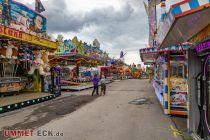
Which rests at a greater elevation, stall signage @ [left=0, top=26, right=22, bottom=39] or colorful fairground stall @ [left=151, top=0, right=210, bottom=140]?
stall signage @ [left=0, top=26, right=22, bottom=39]

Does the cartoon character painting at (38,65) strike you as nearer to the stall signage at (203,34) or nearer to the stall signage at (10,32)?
the stall signage at (10,32)

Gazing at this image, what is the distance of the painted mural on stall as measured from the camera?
1275 cm

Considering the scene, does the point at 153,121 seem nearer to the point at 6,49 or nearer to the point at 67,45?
the point at 6,49

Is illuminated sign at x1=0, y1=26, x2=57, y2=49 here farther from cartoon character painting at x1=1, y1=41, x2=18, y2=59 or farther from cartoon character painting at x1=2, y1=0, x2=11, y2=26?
cartoon character painting at x1=2, y1=0, x2=11, y2=26

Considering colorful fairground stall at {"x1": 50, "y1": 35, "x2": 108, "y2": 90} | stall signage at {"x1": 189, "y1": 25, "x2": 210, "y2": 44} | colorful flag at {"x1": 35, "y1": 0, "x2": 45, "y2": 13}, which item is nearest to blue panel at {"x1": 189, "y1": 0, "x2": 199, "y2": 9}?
stall signage at {"x1": 189, "y1": 25, "x2": 210, "y2": 44}

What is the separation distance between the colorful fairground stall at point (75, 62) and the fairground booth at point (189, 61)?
496 inches

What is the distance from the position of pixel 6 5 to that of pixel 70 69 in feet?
60.7

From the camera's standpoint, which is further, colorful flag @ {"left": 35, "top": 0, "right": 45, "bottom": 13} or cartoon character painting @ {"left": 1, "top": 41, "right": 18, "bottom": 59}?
colorful flag @ {"left": 35, "top": 0, "right": 45, "bottom": 13}

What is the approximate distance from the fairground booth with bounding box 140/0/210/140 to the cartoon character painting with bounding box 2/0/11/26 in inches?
413

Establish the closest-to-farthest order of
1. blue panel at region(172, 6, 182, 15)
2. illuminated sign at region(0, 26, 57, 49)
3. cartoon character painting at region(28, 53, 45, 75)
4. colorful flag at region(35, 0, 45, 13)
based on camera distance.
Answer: blue panel at region(172, 6, 182, 15)
illuminated sign at region(0, 26, 57, 49)
cartoon character painting at region(28, 53, 45, 75)
colorful flag at region(35, 0, 45, 13)

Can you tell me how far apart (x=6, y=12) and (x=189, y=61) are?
39.5 feet

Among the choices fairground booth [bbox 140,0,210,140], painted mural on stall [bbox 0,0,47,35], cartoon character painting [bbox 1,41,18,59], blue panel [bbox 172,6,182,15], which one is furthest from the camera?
painted mural on stall [bbox 0,0,47,35]

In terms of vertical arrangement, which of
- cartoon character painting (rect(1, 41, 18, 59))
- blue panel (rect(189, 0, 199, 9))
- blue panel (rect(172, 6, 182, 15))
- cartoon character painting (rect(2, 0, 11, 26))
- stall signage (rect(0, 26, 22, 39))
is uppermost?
cartoon character painting (rect(2, 0, 11, 26))

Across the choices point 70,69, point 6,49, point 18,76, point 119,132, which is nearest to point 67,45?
point 70,69
